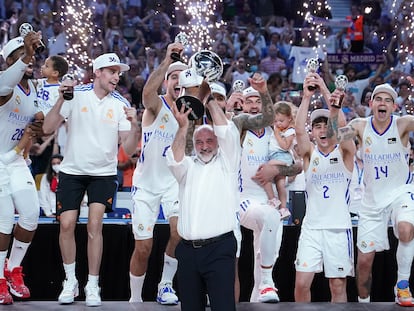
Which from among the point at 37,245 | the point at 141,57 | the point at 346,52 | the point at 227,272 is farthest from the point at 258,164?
the point at 346,52

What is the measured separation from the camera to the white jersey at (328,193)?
7.76 m

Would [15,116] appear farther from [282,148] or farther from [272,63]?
[272,63]

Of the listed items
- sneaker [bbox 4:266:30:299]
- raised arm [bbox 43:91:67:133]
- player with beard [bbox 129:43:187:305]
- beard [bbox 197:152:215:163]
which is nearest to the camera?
beard [bbox 197:152:215:163]

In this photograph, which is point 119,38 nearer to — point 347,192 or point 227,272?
point 347,192

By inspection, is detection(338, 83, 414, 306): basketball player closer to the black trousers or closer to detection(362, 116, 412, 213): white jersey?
detection(362, 116, 412, 213): white jersey

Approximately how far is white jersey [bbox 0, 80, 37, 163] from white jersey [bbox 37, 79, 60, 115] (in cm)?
34

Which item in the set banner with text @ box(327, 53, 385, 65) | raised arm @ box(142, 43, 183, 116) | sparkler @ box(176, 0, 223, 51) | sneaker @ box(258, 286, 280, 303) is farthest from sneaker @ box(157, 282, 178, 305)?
banner with text @ box(327, 53, 385, 65)

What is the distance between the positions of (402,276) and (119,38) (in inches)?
354

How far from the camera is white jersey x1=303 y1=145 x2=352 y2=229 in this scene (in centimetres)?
776

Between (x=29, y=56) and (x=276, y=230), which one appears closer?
(x=29, y=56)

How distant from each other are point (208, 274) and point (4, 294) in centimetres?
208

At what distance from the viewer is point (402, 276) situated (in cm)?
743

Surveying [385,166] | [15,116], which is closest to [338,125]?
[385,166]

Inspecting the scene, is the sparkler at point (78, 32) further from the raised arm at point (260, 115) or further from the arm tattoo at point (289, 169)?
the raised arm at point (260, 115)
